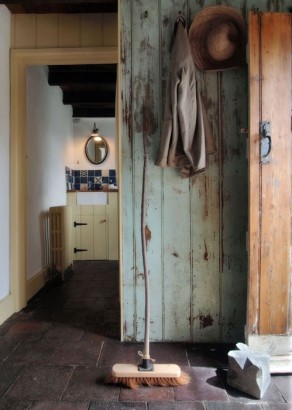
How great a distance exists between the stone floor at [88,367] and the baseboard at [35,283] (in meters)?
0.21

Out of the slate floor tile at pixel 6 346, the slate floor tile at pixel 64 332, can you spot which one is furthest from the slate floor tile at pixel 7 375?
the slate floor tile at pixel 64 332

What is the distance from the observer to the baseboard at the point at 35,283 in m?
2.97

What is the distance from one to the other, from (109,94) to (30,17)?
1.83 meters

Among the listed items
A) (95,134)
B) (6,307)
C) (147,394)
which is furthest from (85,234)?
(147,394)

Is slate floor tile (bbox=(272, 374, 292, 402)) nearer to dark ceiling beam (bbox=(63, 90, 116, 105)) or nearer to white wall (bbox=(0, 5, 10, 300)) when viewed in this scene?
white wall (bbox=(0, 5, 10, 300))

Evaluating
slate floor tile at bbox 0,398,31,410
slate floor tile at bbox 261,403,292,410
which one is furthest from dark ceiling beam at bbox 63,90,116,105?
slate floor tile at bbox 261,403,292,410

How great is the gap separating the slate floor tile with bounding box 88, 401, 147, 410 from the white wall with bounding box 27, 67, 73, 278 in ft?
5.91

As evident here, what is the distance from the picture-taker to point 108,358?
6.23 ft

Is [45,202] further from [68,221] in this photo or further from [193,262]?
[193,262]

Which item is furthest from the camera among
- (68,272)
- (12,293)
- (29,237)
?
(68,272)

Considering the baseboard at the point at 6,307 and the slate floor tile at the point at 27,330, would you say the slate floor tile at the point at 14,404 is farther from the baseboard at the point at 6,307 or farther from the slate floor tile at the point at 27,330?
the baseboard at the point at 6,307

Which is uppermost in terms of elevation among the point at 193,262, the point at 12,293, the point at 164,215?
the point at 164,215

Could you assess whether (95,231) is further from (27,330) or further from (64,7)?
(64,7)

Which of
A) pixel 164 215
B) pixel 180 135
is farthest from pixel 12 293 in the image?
pixel 180 135
